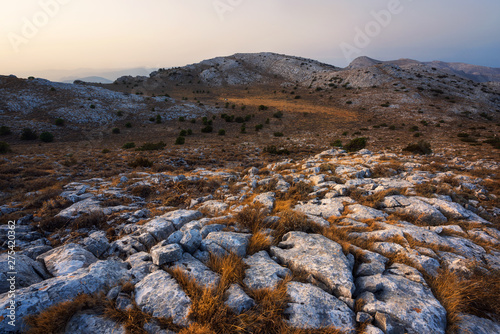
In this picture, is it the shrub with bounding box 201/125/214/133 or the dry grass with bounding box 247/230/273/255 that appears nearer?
the dry grass with bounding box 247/230/273/255

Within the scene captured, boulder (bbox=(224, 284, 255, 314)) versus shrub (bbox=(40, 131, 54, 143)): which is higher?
shrub (bbox=(40, 131, 54, 143))

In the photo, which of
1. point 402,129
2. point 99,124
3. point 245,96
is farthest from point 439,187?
point 245,96

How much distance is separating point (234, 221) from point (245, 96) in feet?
178

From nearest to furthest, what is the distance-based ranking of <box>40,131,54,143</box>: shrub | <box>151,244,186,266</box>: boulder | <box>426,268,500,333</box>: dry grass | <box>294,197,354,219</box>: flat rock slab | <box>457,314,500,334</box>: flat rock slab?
<box>457,314,500,334</box>: flat rock slab < <box>426,268,500,333</box>: dry grass < <box>151,244,186,266</box>: boulder < <box>294,197,354,219</box>: flat rock slab < <box>40,131,54,143</box>: shrub

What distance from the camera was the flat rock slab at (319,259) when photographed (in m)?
3.49

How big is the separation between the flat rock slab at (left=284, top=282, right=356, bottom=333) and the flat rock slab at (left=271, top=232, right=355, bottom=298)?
0.28 meters

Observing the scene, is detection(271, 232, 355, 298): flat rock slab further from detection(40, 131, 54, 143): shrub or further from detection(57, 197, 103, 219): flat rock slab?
detection(40, 131, 54, 143): shrub

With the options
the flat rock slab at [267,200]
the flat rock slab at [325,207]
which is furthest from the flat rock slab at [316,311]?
the flat rock slab at [325,207]

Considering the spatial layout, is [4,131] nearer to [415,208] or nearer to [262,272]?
[262,272]

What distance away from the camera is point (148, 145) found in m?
20.4

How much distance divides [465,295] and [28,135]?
35.1 m

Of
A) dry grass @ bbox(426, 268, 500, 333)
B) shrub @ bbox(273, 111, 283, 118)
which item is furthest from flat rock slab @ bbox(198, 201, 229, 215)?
shrub @ bbox(273, 111, 283, 118)

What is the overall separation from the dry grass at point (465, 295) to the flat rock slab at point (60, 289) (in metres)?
5.50

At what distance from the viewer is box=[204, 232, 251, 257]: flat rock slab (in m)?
4.34
